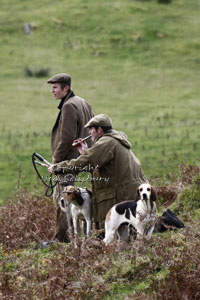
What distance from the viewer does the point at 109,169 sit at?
879 centimetres

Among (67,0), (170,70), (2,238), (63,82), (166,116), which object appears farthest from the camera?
(67,0)

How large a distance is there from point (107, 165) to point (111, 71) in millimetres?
26172

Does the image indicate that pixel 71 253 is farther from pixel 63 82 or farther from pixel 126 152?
pixel 63 82

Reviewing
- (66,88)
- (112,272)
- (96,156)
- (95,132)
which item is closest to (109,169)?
(96,156)

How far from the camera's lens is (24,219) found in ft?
35.1

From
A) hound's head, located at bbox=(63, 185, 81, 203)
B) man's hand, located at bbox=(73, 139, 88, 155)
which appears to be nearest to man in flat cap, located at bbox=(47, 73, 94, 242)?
hound's head, located at bbox=(63, 185, 81, 203)

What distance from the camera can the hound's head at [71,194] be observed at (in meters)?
9.02

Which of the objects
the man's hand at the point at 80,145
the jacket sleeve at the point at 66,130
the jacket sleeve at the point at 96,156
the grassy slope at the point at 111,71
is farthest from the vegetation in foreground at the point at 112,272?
the grassy slope at the point at 111,71

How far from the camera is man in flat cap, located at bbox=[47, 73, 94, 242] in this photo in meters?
9.59

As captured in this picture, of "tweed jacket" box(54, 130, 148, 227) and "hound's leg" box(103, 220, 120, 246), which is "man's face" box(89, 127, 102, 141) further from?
"hound's leg" box(103, 220, 120, 246)

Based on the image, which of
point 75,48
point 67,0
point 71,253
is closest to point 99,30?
point 75,48

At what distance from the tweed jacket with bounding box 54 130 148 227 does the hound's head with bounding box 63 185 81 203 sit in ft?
0.76

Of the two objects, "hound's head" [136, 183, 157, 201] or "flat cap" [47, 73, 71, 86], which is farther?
"flat cap" [47, 73, 71, 86]

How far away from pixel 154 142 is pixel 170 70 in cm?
1510
